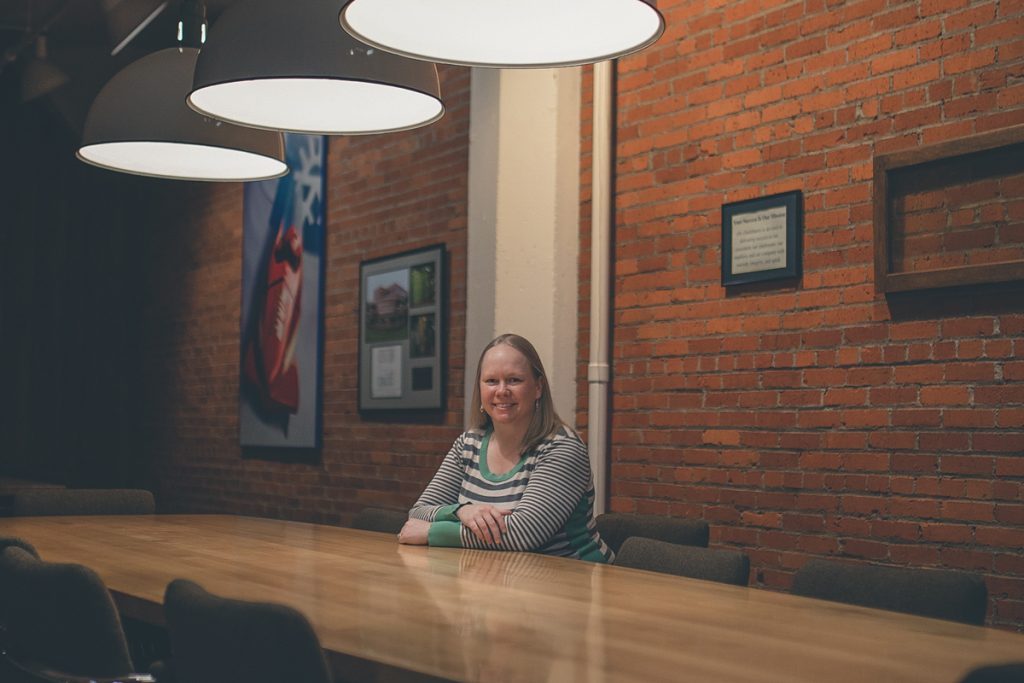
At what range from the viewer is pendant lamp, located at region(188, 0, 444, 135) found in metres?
2.90

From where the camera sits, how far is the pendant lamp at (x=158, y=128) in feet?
11.7

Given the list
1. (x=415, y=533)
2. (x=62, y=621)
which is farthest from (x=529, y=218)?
(x=62, y=621)

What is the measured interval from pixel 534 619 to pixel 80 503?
303 cm

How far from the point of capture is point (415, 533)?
11.2 ft

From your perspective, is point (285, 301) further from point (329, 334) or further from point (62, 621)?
point (62, 621)

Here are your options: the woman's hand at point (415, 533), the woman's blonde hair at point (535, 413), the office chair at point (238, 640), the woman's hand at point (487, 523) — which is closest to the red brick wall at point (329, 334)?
the woman's blonde hair at point (535, 413)

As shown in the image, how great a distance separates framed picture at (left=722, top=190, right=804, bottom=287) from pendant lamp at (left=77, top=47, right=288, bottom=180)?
166 cm

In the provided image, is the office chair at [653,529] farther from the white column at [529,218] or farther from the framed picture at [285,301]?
the framed picture at [285,301]

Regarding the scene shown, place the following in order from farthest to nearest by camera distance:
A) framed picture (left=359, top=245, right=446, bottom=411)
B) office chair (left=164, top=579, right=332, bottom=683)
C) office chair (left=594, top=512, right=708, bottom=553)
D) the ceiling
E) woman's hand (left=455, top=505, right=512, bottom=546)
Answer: the ceiling < framed picture (left=359, top=245, right=446, bottom=411) < office chair (left=594, top=512, right=708, bottom=553) < woman's hand (left=455, top=505, right=512, bottom=546) < office chair (left=164, top=579, right=332, bottom=683)

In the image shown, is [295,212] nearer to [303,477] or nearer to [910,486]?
[303,477]

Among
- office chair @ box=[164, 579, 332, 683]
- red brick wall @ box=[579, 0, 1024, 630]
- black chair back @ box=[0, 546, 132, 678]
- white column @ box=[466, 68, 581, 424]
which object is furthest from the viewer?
white column @ box=[466, 68, 581, 424]

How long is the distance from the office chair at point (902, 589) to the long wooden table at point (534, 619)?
0.52 ft

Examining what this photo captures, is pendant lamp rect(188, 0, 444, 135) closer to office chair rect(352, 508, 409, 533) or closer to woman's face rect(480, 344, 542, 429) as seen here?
woman's face rect(480, 344, 542, 429)

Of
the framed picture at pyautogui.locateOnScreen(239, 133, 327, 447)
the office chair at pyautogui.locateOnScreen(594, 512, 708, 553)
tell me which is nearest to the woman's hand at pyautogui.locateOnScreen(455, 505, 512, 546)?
the office chair at pyautogui.locateOnScreen(594, 512, 708, 553)
